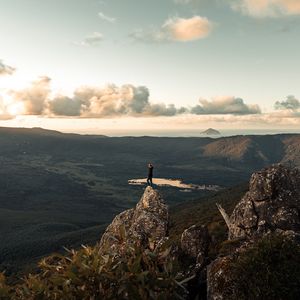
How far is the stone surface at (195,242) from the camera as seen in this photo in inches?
903

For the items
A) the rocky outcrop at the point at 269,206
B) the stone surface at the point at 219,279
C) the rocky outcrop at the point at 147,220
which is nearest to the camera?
the stone surface at the point at 219,279

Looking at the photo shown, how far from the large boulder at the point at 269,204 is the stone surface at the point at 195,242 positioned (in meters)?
5.72

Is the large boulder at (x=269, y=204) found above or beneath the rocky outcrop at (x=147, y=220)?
above

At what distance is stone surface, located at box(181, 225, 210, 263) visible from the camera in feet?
75.2

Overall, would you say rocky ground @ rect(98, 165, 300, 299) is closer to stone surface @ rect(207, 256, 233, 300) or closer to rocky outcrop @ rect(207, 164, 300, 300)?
rocky outcrop @ rect(207, 164, 300, 300)

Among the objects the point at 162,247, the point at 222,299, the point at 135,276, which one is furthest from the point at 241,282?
the point at 135,276

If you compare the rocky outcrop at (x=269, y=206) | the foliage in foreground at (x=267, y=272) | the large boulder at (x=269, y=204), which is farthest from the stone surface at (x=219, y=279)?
the large boulder at (x=269, y=204)

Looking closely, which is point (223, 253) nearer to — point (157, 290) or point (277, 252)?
point (277, 252)

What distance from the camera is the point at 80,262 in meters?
13.8

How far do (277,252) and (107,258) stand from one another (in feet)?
26.1

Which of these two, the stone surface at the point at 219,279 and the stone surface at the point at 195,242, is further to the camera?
the stone surface at the point at 195,242

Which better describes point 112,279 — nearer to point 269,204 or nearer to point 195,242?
point 195,242

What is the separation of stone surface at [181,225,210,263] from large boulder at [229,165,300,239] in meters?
5.72

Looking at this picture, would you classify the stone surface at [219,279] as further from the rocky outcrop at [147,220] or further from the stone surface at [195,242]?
the rocky outcrop at [147,220]
